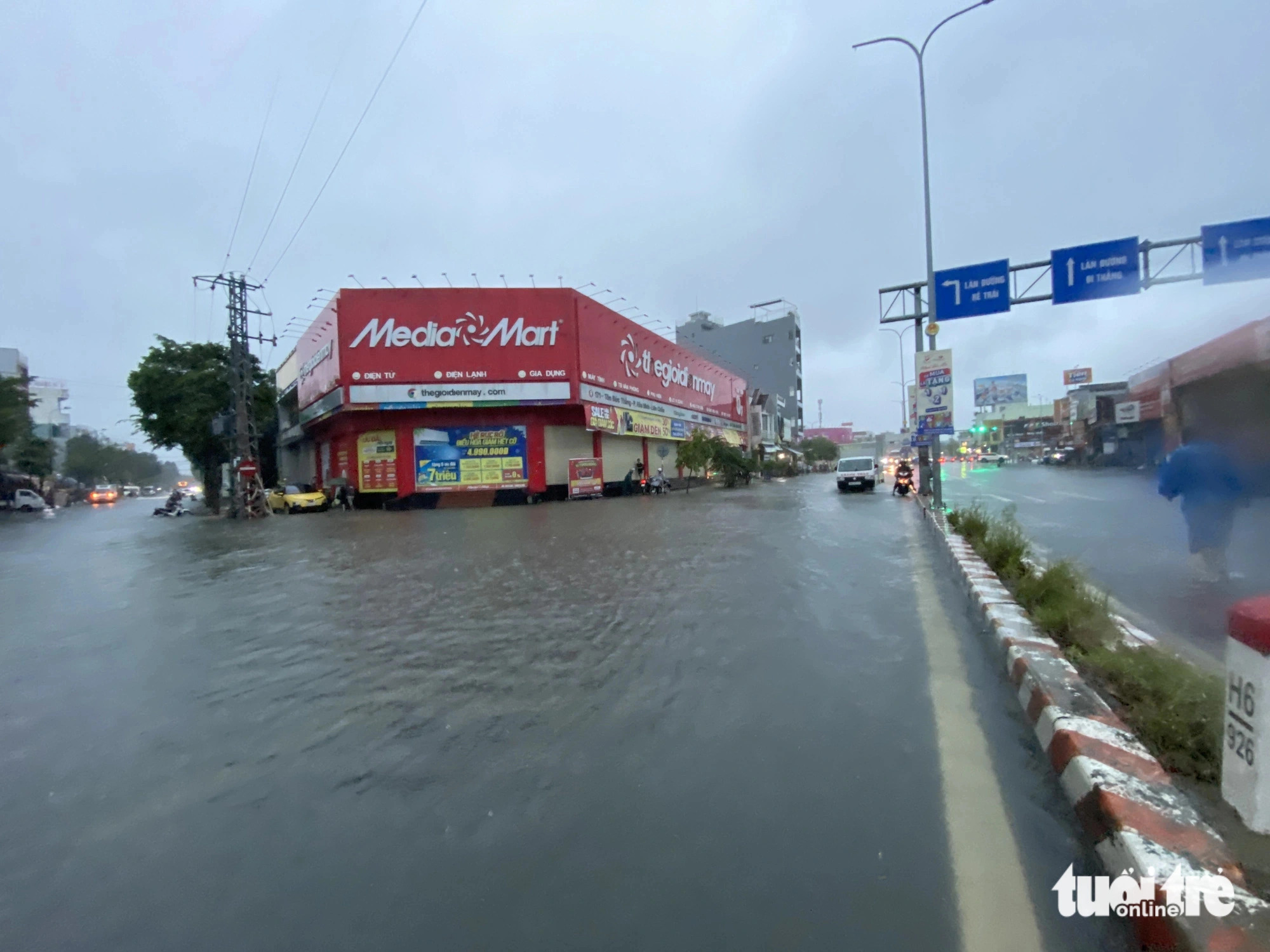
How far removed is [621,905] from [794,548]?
8724 mm

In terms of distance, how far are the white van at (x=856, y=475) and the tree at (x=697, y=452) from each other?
357 inches

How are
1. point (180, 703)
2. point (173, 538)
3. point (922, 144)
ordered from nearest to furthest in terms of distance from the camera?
point (180, 703) → point (922, 144) → point (173, 538)

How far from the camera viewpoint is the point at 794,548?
1066 cm

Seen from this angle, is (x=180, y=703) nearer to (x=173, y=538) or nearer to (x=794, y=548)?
(x=794, y=548)

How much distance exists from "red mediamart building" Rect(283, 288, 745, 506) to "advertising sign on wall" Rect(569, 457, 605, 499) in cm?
82

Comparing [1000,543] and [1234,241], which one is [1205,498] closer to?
[1000,543]

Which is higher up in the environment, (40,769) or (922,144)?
(922,144)

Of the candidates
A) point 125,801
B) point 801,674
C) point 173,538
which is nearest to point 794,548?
point 801,674

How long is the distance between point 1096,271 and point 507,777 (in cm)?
1682

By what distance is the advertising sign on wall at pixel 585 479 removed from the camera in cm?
2866

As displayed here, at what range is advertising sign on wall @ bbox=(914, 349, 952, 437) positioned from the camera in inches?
580

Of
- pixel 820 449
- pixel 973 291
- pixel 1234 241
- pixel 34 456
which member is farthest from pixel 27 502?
pixel 820 449

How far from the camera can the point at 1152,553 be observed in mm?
8812

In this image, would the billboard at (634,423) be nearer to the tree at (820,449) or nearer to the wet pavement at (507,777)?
the wet pavement at (507,777)
